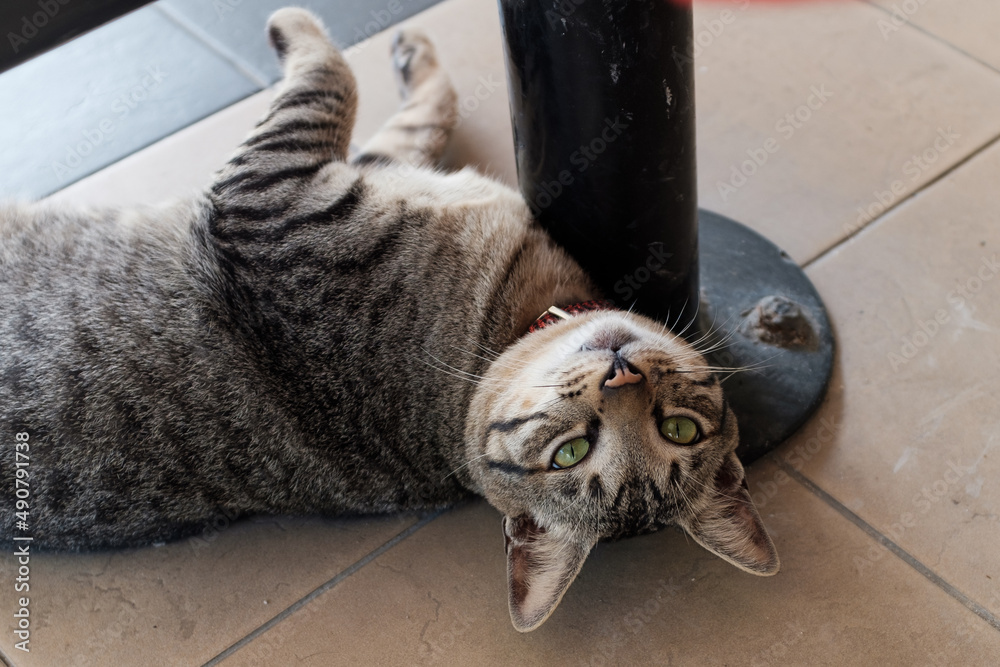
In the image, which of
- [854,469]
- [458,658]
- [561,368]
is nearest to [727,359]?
[854,469]

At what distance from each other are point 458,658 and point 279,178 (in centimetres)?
138

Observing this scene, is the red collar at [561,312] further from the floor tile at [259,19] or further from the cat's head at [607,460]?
the floor tile at [259,19]

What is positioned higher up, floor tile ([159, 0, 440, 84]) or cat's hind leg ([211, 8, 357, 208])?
cat's hind leg ([211, 8, 357, 208])

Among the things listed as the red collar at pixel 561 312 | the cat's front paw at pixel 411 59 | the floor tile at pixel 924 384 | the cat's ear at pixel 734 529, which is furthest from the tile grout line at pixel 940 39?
the cat's ear at pixel 734 529

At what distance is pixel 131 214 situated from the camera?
2.61 metres

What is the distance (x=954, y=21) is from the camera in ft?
11.8

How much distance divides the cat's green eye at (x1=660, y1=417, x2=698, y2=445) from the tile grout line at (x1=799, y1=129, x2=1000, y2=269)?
1.07 metres

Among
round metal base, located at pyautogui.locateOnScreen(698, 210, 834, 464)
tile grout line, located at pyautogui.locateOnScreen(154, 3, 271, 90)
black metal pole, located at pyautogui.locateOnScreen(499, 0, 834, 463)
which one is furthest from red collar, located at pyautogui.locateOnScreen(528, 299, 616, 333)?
tile grout line, located at pyautogui.locateOnScreen(154, 3, 271, 90)

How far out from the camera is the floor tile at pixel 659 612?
7.00 feet

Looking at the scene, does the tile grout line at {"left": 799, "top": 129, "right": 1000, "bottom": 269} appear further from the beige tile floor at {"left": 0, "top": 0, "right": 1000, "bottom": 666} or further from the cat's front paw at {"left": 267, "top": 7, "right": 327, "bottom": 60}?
the cat's front paw at {"left": 267, "top": 7, "right": 327, "bottom": 60}

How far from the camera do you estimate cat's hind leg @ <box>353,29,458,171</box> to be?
3.09m

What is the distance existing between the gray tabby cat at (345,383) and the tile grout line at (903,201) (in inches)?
36.9

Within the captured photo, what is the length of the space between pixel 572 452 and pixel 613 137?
2.53 feet

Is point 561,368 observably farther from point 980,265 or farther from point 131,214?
point 980,265
